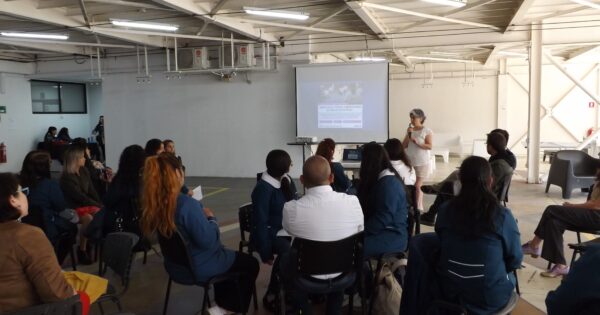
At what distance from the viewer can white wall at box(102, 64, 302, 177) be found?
10.2m

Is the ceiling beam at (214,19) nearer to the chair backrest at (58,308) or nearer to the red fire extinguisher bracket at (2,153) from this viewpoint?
the chair backrest at (58,308)

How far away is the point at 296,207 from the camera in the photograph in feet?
8.20

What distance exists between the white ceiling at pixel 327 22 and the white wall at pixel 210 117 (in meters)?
1.00

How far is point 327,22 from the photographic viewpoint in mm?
8930

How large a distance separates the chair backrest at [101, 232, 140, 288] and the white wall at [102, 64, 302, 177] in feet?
24.4

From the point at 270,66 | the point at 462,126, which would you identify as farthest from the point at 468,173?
the point at 462,126

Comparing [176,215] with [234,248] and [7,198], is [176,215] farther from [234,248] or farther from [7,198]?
[234,248]

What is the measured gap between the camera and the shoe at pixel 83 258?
14.8ft

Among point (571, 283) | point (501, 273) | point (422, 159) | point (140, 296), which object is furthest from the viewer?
point (422, 159)

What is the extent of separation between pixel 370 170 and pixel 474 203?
109cm

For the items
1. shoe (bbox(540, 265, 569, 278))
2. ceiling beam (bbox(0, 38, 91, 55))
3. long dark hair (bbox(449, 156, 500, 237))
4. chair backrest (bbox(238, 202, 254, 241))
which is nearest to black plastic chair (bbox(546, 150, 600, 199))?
shoe (bbox(540, 265, 569, 278))

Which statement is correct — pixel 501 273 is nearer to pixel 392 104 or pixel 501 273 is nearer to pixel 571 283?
pixel 571 283

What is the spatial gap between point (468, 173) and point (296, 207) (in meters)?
0.91

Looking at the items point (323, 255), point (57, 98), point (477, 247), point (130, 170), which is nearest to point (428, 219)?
point (323, 255)
